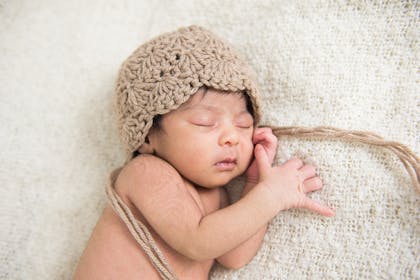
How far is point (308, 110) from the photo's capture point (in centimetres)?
131

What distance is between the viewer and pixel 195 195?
50.2 inches

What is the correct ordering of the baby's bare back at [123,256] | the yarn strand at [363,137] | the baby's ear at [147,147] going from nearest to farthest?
the yarn strand at [363,137] → the baby's bare back at [123,256] → the baby's ear at [147,147]

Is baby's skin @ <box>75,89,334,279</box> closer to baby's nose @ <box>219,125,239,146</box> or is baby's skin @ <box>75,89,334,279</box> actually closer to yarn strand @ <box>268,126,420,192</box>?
baby's nose @ <box>219,125,239,146</box>

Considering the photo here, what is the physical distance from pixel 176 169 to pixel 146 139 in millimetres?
158

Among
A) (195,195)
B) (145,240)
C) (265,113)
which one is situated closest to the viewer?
(145,240)

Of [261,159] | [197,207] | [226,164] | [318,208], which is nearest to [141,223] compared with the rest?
[197,207]

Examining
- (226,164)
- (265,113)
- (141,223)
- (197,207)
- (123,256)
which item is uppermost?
(265,113)

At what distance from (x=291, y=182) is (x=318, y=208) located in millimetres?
122

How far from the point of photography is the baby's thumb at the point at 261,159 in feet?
4.11

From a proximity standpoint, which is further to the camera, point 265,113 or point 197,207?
point 265,113

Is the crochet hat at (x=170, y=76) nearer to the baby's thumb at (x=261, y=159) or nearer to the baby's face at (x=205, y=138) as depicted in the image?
the baby's face at (x=205, y=138)

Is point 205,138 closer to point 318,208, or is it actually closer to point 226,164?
point 226,164

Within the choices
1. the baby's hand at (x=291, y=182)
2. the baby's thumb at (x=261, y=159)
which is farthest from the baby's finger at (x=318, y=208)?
the baby's thumb at (x=261, y=159)

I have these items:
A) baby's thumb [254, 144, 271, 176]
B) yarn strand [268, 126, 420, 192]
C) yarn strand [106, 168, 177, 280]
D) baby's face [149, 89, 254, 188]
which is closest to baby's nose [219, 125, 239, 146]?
baby's face [149, 89, 254, 188]
